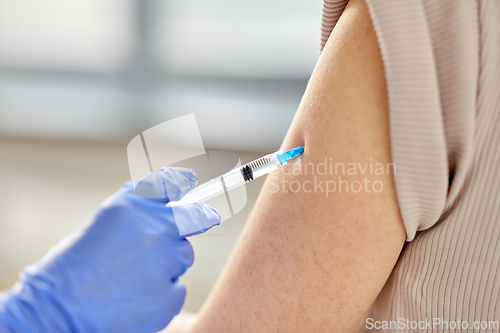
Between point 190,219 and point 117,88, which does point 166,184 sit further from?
point 117,88

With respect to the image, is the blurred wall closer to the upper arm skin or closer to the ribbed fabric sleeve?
the upper arm skin

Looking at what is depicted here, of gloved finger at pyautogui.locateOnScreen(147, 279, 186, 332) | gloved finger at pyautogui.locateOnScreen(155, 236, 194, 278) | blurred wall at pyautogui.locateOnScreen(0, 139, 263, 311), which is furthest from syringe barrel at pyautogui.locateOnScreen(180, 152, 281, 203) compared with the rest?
blurred wall at pyautogui.locateOnScreen(0, 139, 263, 311)

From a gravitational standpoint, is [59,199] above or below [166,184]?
above

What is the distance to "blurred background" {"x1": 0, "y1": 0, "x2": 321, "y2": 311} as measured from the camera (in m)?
2.46

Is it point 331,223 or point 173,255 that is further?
point 173,255

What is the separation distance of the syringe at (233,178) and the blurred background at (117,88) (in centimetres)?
149

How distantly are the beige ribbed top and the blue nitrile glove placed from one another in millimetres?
507

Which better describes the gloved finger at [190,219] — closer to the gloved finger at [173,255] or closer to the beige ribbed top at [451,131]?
the gloved finger at [173,255]

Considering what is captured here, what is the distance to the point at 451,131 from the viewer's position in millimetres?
496

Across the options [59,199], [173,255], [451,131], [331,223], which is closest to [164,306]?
[173,255]

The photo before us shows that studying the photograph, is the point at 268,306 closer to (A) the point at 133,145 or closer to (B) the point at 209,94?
(A) the point at 133,145

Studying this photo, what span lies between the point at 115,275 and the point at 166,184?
25 centimetres

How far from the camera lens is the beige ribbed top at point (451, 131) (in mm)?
471

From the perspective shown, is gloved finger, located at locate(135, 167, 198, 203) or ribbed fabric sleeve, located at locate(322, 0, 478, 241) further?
gloved finger, located at locate(135, 167, 198, 203)
